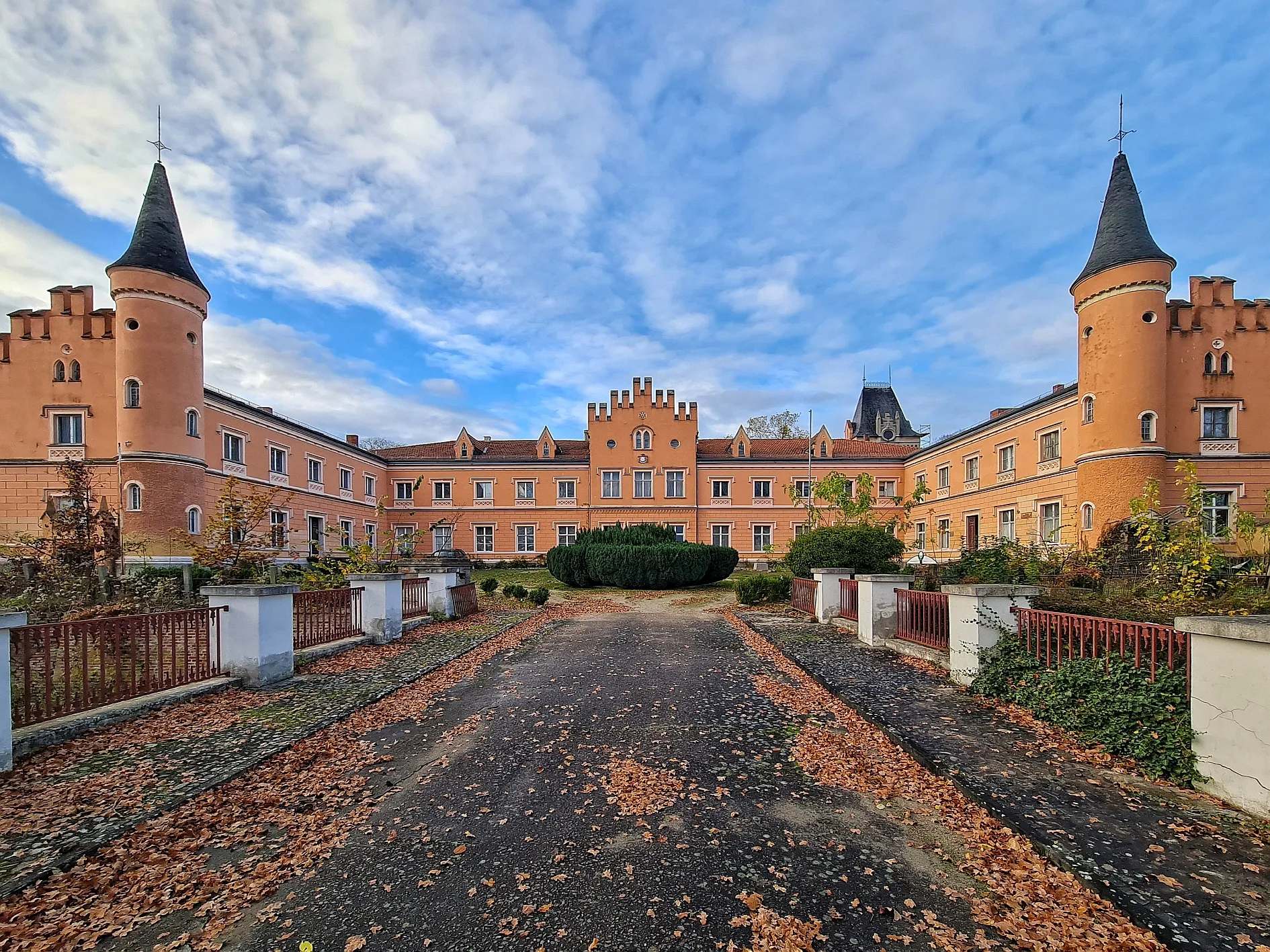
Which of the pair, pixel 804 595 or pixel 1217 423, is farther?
pixel 1217 423

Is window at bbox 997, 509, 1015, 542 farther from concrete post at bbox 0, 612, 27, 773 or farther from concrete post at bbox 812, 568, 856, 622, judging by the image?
concrete post at bbox 0, 612, 27, 773

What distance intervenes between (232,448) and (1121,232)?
38.3m

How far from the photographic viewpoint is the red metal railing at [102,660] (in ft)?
17.4

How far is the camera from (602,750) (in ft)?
17.1

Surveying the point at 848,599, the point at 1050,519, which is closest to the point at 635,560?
the point at 848,599

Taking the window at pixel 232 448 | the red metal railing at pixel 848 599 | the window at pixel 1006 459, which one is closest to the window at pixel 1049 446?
the window at pixel 1006 459

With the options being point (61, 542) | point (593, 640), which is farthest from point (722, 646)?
point (61, 542)

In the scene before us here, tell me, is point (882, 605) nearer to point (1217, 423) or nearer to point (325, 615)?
point (325, 615)

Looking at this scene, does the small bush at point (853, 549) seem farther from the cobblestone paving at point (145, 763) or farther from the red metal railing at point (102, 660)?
the red metal railing at point (102, 660)

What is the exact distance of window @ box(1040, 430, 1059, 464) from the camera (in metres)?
25.2

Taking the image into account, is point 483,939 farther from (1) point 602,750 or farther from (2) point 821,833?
(1) point 602,750

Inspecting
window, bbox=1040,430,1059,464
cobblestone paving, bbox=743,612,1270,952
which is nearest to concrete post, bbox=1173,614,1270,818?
cobblestone paving, bbox=743,612,1270,952

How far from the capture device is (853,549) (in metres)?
14.4

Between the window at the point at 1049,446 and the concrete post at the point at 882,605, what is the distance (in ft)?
65.9
